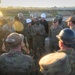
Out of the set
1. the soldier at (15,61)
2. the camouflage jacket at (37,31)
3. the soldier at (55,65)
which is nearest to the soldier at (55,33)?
the camouflage jacket at (37,31)

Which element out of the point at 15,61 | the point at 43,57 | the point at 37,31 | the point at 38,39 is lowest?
the point at 38,39

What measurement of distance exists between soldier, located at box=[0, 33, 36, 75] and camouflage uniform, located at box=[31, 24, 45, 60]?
243 inches

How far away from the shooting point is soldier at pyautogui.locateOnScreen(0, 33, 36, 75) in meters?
4.36

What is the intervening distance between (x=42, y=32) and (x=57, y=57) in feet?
26.1

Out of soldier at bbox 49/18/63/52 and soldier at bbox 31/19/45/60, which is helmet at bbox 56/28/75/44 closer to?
soldier at bbox 49/18/63/52

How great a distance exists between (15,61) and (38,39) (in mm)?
6432

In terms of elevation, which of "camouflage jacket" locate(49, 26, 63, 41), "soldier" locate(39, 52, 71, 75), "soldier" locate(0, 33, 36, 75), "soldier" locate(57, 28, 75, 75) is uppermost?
"soldier" locate(39, 52, 71, 75)

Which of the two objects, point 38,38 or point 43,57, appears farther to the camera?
point 38,38

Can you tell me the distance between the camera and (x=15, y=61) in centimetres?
436

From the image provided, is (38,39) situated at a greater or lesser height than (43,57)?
lesser

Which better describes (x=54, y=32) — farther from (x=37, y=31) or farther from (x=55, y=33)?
(x=37, y=31)

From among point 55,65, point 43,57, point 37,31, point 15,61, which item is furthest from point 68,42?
point 37,31

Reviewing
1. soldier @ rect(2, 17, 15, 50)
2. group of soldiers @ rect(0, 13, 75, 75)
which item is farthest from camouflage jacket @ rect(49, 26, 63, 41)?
soldier @ rect(2, 17, 15, 50)

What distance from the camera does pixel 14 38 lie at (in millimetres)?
4422
